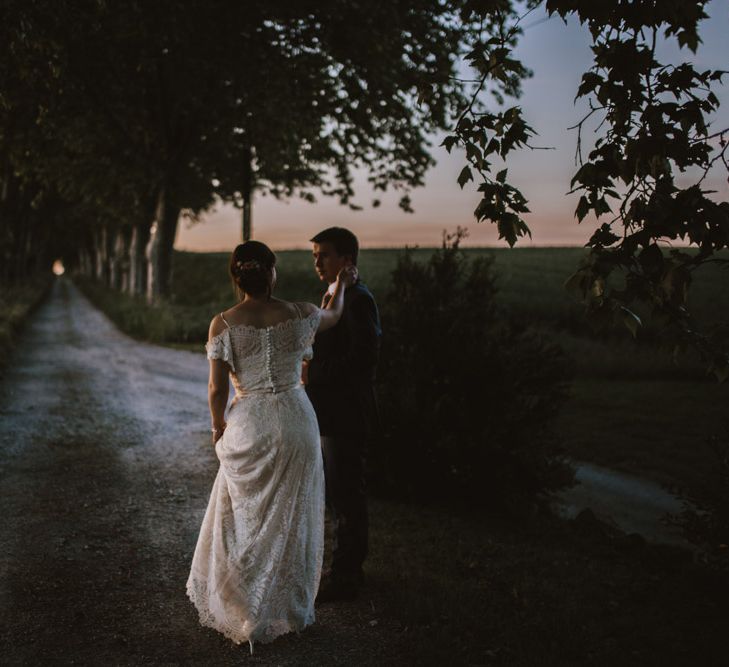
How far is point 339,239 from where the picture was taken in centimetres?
449

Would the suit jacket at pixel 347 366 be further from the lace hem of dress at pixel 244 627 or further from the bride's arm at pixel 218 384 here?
the lace hem of dress at pixel 244 627

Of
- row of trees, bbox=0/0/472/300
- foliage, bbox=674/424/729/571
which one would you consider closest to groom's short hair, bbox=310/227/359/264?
foliage, bbox=674/424/729/571

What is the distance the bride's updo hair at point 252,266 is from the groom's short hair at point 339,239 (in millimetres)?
554

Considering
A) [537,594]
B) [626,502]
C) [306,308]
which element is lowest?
[626,502]

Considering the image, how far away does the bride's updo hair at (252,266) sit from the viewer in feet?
13.0

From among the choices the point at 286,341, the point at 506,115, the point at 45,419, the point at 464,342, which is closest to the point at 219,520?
the point at 286,341

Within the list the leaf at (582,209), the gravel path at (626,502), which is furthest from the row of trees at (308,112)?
the gravel path at (626,502)

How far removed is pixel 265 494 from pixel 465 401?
10.4 ft

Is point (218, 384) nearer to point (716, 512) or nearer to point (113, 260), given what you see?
point (716, 512)

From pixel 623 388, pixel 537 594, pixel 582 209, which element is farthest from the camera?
pixel 623 388

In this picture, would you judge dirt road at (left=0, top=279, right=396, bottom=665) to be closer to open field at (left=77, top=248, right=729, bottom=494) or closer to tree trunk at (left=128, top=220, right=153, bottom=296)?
open field at (left=77, top=248, right=729, bottom=494)

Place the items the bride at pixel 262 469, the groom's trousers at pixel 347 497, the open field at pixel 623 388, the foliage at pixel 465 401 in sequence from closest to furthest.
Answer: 1. the bride at pixel 262 469
2. the groom's trousers at pixel 347 497
3. the foliage at pixel 465 401
4. the open field at pixel 623 388

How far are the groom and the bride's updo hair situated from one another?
22.2 inches

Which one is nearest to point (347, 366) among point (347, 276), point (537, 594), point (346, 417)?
point (346, 417)
